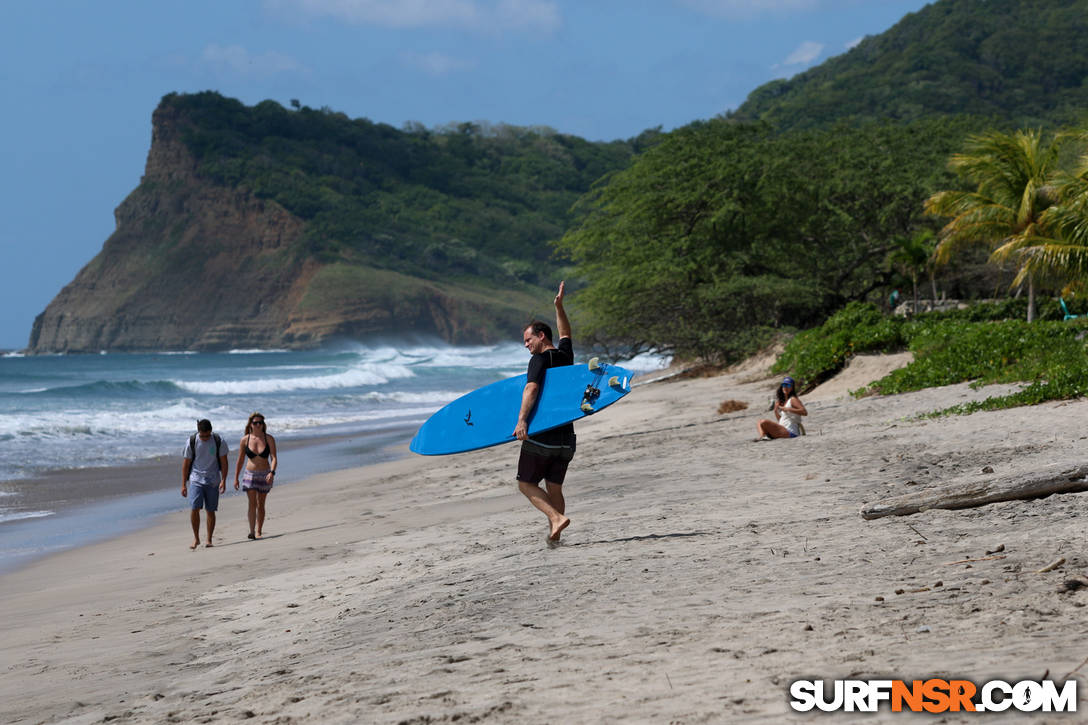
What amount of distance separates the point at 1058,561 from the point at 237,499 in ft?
35.2

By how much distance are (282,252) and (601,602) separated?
111m

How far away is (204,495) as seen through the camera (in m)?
9.26

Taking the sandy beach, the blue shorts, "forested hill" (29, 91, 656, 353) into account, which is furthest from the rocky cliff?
the sandy beach

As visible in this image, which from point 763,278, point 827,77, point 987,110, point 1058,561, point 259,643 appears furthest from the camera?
point 827,77

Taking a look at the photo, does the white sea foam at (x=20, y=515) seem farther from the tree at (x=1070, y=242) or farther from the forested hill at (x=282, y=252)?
the forested hill at (x=282, y=252)

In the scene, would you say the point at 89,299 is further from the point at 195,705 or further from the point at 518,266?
the point at 195,705

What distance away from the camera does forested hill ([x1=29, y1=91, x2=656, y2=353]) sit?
346 feet

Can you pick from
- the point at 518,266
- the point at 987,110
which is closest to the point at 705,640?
the point at 987,110

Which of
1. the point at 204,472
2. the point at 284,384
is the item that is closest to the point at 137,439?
the point at 204,472

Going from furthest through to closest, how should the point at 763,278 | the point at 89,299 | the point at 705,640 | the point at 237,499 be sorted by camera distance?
the point at 89,299
the point at 763,278
the point at 237,499
the point at 705,640

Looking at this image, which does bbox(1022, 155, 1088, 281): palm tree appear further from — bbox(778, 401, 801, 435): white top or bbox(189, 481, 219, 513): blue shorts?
bbox(189, 481, 219, 513): blue shorts

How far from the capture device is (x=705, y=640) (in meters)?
3.90

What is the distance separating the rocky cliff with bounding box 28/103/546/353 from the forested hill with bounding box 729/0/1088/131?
3720cm

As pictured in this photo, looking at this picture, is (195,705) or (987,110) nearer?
(195,705)
